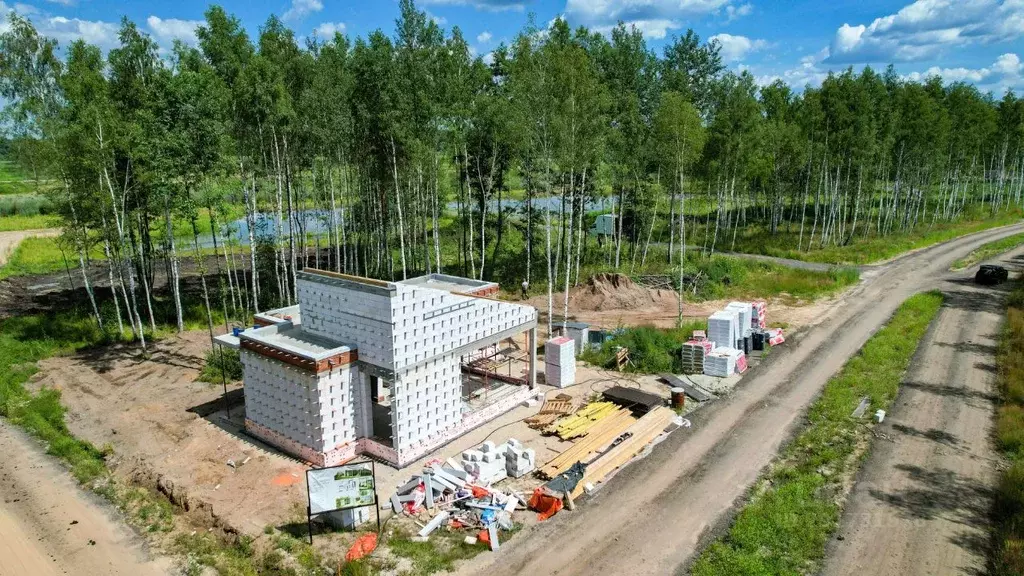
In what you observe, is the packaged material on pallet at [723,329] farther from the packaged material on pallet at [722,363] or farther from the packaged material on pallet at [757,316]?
the packaged material on pallet at [757,316]

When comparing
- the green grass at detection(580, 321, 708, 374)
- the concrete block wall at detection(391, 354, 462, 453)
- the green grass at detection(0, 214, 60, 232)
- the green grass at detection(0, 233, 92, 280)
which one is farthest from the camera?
the green grass at detection(0, 214, 60, 232)

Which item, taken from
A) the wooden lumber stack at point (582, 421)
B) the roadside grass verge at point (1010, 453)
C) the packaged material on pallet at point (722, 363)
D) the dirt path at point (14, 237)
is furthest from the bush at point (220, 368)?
the dirt path at point (14, 237)

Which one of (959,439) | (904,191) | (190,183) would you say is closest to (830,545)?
(959,439)

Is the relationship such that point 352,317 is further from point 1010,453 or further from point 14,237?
point 14,237

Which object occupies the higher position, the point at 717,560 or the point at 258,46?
the point at 258,46

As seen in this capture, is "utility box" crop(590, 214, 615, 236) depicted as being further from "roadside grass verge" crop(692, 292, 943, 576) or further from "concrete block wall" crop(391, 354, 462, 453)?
"concrete block wall" crop(391, 354, 462, 453)

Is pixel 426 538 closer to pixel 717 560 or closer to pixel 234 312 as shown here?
pixel 717 560

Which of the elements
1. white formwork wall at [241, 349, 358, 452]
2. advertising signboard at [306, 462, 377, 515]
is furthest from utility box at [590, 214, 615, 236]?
advertising signboard at [306, 462, 377, 515]
